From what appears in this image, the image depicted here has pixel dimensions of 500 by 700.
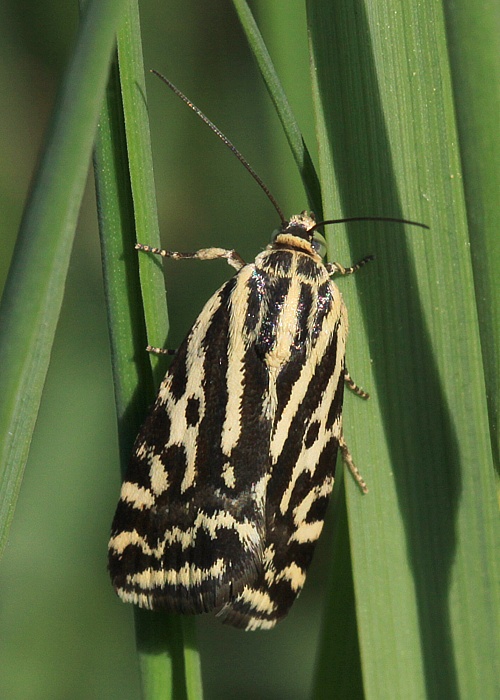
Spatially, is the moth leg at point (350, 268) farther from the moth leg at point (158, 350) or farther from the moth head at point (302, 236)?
the moth leg at point (158, 350)

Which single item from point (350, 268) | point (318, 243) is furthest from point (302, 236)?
point (350, 268)

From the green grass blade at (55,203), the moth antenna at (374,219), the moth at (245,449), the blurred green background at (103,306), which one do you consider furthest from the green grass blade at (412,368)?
the blurred green background at (103,306)

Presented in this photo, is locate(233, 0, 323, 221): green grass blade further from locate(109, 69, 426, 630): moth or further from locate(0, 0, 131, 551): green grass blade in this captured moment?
locate(0, 0, 131, 551): green grass blade

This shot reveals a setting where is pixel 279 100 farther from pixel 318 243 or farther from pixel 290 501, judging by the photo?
pixel 290 501

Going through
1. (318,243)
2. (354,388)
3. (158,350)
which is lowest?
(354,388)

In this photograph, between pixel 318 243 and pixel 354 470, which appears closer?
pixel 354 470

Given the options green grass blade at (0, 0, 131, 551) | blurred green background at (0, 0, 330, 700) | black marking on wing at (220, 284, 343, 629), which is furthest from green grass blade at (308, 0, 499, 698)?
blurred green background at (0, 0, 330, 700)

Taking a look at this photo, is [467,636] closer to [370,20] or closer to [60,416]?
[370,20]

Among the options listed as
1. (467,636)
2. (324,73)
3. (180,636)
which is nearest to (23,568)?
(180,636)
